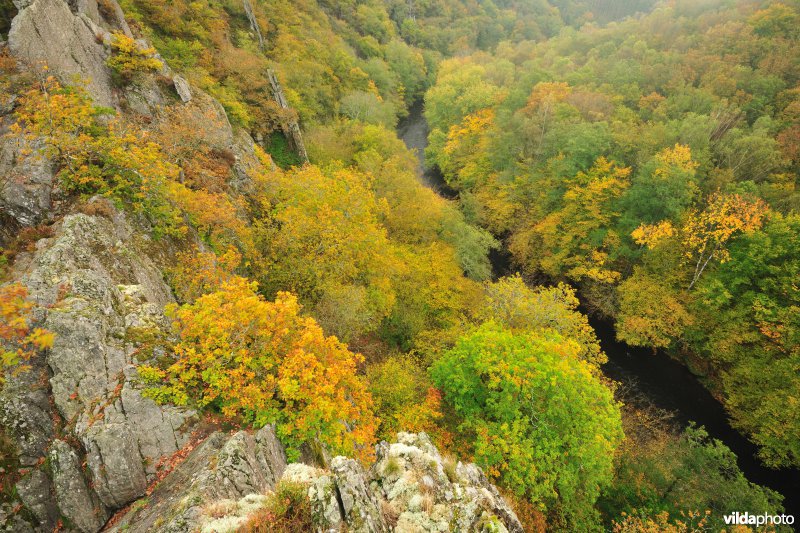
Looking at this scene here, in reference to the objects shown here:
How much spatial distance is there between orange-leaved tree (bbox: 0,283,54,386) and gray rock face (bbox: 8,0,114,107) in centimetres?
1379

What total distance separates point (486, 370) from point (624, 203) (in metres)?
28.0

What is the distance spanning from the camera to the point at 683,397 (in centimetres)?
3241

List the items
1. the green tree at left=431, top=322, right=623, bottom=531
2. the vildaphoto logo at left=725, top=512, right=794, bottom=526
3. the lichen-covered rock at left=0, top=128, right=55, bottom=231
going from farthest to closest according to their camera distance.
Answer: the green tree at left=431, top=322, right=623, bottom=531, the vildaphoto logo at left=725, top=512, right=794, bottom=526, the lichen-covered rock at left=0, top=128, right=55, bottom=231

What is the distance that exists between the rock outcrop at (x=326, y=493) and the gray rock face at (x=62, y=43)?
1913 cm

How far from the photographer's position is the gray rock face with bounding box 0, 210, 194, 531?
9.98 meters

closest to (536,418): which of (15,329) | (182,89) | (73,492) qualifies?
(73,492)

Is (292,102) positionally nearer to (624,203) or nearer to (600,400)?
(624,203)

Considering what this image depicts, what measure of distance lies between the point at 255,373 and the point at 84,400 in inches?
187

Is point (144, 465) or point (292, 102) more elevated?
point (292, 102)

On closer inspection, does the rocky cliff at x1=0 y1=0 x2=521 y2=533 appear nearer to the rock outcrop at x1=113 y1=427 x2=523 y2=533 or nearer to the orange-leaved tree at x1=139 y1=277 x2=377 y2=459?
the rock outcrop at x1=113 y1=427 x2=523 y2=533

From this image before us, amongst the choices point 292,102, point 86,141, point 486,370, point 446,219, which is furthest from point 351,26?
point 486,370

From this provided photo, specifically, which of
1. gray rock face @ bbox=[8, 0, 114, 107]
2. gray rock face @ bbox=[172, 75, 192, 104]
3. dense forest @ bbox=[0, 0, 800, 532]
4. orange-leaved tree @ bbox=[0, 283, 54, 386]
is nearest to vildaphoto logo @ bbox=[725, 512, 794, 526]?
dense forest @ bbox=[0, 0, 800, 532]

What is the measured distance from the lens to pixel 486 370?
20578 millimetres

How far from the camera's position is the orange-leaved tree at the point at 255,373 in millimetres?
12180
